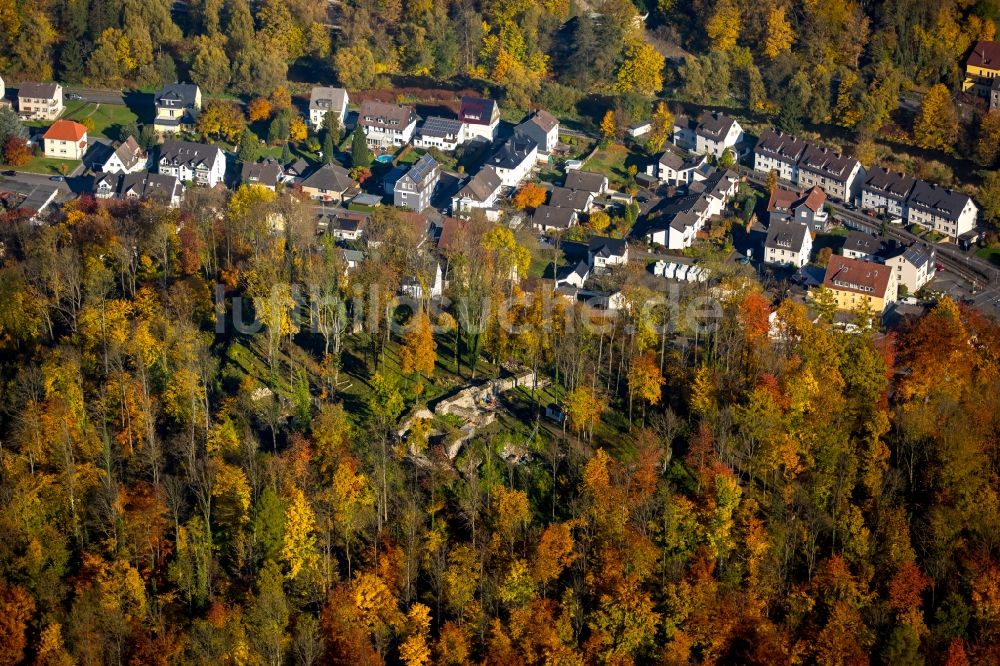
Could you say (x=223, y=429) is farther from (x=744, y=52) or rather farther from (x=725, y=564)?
(x=744, y=52)

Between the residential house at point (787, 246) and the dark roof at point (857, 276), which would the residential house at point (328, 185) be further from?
the dark roof at point (857, 276)

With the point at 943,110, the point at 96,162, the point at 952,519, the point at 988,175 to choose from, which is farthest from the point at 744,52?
the point at 952,519

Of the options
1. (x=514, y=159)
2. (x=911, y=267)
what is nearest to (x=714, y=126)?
(x=514, y=159)

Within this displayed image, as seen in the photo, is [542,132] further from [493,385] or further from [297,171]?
[493,385]

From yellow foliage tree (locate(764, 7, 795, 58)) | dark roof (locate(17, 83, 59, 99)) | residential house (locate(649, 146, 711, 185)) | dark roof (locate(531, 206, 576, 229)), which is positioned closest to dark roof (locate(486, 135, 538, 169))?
dark roof (locate(531, 206, 576, 229))

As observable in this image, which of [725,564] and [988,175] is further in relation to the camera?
[988,175]
